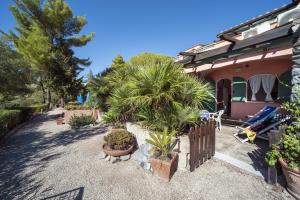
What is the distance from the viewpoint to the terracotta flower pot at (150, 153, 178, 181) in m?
3.62

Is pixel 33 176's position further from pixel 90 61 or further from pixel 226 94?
pixel 90 61

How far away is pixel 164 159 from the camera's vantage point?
3754 mm

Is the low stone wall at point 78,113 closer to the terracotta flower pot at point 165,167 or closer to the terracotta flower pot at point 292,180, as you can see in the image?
the terracotta flower pot at point 165,167

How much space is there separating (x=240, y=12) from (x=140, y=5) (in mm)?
6724

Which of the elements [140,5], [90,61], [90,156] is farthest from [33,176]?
[90,61]

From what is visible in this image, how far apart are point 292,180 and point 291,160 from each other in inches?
13.5

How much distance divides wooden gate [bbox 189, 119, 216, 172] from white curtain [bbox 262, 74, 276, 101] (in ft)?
18.7

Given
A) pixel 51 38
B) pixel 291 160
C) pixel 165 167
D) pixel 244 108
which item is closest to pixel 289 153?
Answer: pixel 291 160

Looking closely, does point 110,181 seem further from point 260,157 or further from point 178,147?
point 260,157

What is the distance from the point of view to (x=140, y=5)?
11445 millimetres

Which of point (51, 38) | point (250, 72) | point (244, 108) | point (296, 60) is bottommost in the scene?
point (244, 108)

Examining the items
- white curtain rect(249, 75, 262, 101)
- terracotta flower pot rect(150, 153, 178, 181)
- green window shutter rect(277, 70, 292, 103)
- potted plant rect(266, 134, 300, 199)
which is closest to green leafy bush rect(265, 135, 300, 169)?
potted plant rect(266, 134, 300, 199)

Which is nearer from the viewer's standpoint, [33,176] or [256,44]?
[33,176]

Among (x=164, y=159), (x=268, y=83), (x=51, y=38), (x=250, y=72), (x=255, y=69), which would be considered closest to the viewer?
(x=164, y=159)
